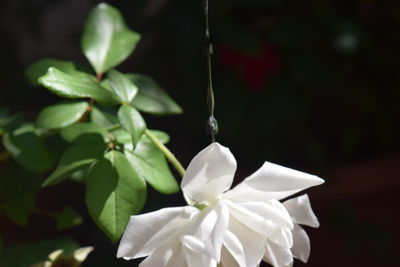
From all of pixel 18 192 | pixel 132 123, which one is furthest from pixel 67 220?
pixel 132 123

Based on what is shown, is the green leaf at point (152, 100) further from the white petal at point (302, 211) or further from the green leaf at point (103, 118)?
the white petal at point (302, 211)

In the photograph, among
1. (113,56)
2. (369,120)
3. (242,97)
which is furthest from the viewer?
(369,120)

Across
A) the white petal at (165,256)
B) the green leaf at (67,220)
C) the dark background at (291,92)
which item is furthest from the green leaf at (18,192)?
the dark background at (291,92)

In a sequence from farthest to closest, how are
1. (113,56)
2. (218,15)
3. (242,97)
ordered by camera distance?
(242,97), (218,15), (113,56)

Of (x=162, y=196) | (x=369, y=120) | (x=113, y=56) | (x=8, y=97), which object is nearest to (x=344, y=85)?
Result: (x=369, y=120)

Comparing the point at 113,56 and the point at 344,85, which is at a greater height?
the point at 113,56

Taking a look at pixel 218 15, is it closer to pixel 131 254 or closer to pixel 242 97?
pixel 242 97
